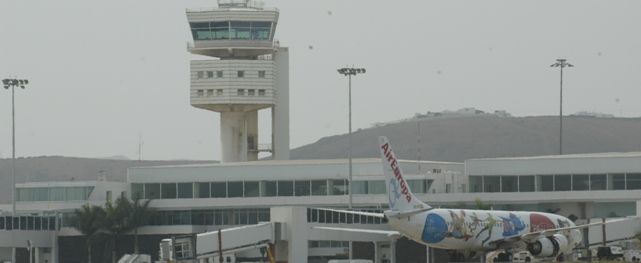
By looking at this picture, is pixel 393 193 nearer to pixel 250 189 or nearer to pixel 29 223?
pixel 29 223

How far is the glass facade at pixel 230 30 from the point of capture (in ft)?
585

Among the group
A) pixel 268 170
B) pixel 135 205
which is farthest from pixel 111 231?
pixel 268 170

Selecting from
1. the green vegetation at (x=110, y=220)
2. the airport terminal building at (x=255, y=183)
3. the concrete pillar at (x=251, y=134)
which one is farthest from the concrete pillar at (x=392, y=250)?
the concrete pillar at (x=251, y=134)

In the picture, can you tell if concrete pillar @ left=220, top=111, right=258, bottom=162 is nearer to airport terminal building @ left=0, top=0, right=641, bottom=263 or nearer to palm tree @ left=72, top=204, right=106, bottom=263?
airport terminal building @ left=0, top=0, right=641, bottom=263

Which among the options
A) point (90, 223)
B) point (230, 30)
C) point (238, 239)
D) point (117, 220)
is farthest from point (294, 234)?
point (230, 30)

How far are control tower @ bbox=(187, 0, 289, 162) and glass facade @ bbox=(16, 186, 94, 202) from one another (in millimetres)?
18827

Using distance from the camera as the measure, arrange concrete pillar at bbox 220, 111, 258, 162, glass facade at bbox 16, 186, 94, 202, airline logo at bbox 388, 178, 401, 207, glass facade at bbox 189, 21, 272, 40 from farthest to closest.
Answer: concrete pillar at bbox 220, 111, 258, 162 < glass facade at bbox 189, 21, 272, 40 < glass facade at bbox 16, 186, 94, 202 < airline logo at bbox 388, 178, 401, 207

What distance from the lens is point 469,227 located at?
110125 millimetres

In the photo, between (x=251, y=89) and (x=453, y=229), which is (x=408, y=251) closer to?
(x=453, y=229)

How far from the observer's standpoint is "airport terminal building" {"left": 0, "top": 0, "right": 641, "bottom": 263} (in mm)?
154750

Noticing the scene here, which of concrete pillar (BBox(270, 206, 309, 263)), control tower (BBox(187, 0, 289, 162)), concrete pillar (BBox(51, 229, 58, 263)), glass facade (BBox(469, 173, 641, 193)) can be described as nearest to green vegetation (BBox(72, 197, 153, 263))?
concrete pillar (BBox(51, 229, 58, 263))

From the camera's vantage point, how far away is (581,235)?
391ft

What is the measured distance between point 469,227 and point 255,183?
188 feet

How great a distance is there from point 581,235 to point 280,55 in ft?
233
